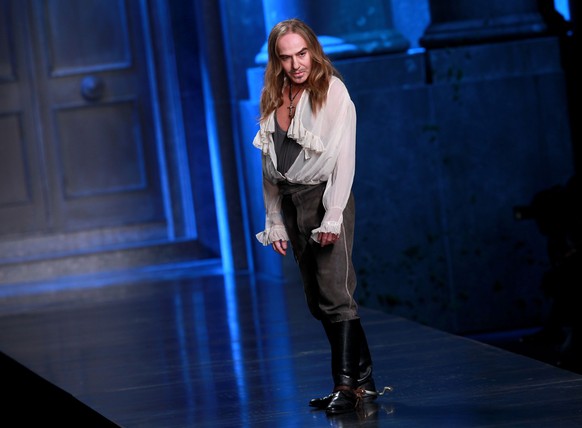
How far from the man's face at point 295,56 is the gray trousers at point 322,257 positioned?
0.35 meters

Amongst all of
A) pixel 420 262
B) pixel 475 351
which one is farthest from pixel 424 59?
pixel 475 351

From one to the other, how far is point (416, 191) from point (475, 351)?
2.99m

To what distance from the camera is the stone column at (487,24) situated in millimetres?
7426

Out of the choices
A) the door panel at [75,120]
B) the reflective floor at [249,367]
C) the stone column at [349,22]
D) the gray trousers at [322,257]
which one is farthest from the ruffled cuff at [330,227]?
the door panel at [75,120]

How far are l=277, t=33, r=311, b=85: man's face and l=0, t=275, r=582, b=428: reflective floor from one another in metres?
1.06

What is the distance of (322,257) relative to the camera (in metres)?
3.56

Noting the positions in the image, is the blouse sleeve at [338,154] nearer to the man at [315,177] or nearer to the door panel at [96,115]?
the man at [315,177]

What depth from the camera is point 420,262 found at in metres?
7.39

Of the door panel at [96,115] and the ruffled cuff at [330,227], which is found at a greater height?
the door panel at [96,115]

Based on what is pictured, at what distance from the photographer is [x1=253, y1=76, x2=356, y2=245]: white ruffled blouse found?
349 centimetres

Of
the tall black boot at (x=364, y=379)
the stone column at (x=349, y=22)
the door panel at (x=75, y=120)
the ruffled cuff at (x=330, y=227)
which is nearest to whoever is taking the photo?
the ruffled cuff at (x=330, y=227)

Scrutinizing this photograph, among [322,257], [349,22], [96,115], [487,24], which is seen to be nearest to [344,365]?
[322,257]

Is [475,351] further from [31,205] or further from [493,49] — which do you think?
[31,205]

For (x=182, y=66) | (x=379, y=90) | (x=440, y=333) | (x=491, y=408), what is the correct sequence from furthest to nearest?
(x=182, y=66), (x=379, y=90), (x=440, y=333), (x=491, y=408)
